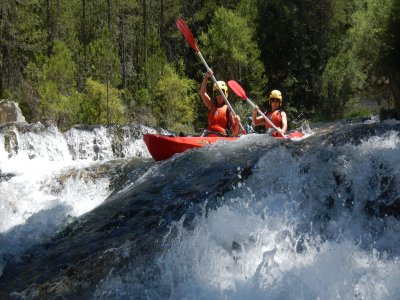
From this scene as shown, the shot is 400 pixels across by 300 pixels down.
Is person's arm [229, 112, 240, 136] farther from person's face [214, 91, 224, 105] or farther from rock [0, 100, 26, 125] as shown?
rock [0, 100, 26, 125]

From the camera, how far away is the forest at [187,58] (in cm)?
2130

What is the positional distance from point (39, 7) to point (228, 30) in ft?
29.9

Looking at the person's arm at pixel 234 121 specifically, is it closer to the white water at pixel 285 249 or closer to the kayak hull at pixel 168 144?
the kayak hull at pixel 168 144

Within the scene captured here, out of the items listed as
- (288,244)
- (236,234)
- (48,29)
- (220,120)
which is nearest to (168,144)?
(220,120)

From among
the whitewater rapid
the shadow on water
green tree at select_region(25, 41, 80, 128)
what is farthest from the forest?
the whitewater rapid

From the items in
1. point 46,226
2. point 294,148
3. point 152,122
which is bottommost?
point 152,122

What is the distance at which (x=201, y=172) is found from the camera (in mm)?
6844

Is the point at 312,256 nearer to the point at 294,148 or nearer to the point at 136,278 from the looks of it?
the point at 136,278

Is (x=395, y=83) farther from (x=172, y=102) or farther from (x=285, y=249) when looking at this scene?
(x=285, y=249)

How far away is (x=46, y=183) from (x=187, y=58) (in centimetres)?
2113

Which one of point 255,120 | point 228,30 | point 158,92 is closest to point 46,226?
point 255,120

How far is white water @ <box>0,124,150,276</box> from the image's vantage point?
6391 millimetres

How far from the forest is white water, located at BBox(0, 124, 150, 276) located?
27.0 feet

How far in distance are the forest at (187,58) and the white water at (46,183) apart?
821 centimetres
